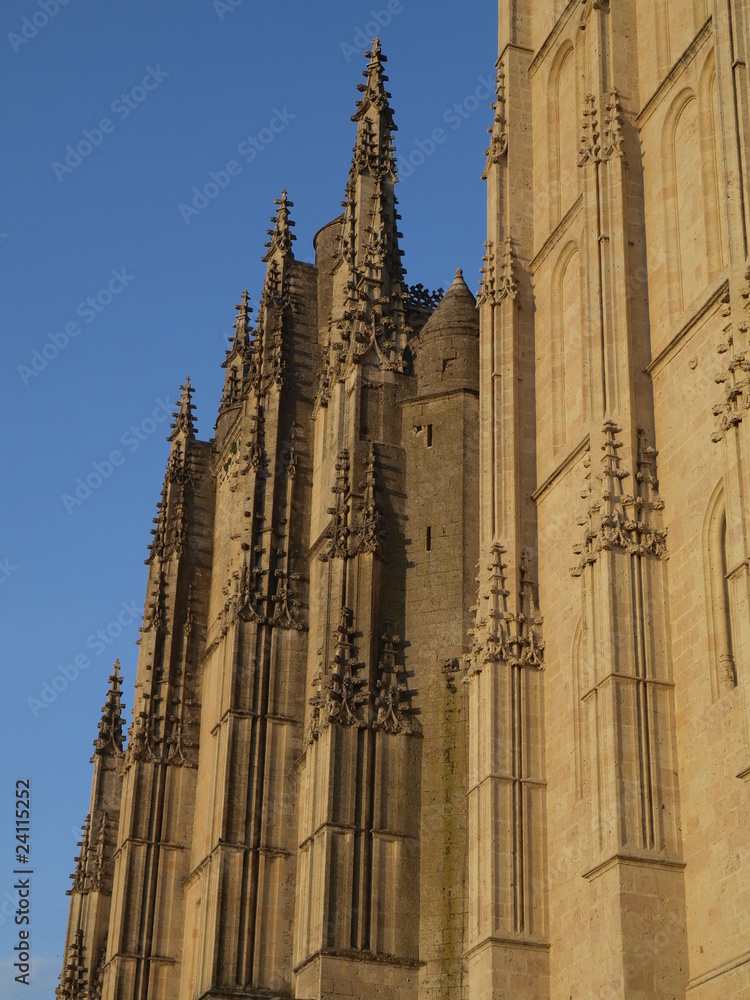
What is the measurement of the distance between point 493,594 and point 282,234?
1895cm

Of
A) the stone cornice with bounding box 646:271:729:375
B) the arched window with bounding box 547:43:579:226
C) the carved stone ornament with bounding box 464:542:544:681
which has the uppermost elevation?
the arched window with bounding box 547:43:579:226

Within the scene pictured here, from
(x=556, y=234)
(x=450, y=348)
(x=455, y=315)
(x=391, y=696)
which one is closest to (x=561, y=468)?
(x=556, y=234)

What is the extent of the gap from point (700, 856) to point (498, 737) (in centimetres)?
488

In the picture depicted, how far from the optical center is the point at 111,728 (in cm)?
5144

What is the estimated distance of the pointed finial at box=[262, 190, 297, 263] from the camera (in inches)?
1644

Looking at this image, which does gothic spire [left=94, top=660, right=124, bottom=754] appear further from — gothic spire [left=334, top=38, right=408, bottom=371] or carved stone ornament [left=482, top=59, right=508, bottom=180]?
carved stone ornament [left=482, top=59, right=508, bottom=180]

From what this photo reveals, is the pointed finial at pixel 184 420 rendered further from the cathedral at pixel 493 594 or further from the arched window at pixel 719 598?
the arched window at pixel 719 598

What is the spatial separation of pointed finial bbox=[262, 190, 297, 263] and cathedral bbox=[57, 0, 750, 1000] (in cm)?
13

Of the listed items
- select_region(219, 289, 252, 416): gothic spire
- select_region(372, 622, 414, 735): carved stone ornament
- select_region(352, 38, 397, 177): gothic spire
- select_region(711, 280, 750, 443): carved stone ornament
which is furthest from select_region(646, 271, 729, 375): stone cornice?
select_region(219, 289, 252, 416): gothic spire

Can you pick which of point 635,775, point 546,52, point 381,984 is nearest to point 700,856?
point 635,775

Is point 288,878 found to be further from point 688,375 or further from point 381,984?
point 688,375

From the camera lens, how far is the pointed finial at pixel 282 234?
41750 millimetres

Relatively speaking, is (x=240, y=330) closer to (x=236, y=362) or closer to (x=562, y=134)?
(x=236, y=362)

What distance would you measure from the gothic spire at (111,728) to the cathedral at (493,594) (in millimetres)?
7413
